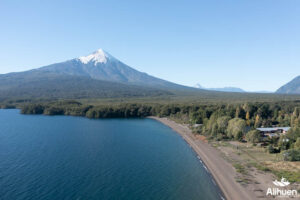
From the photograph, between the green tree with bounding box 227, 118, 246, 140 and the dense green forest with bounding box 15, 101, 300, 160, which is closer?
the dense green forest with bounding box 15, 101, 300, 160

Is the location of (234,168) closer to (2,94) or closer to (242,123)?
(242,123)

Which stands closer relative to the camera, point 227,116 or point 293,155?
point 293,155

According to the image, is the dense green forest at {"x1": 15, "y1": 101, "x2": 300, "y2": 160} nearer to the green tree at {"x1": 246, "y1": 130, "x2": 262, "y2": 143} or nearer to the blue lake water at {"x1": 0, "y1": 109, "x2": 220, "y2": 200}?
the green tree at {"x1": 246, "y1": 130, "x2": 262, "y2": 143}

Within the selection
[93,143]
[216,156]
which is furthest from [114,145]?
[216,156]
